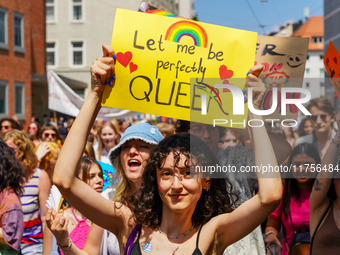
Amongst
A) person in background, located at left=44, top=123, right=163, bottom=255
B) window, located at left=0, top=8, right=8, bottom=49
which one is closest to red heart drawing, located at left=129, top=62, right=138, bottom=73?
person in background, located at left=44, top=123, right=163, bottom=255

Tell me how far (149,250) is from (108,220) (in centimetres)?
26

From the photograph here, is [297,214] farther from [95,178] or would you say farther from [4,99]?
[4,99]

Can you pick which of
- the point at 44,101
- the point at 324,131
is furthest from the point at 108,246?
the point at 44,101

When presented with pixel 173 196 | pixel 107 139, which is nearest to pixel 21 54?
pixel 107 139

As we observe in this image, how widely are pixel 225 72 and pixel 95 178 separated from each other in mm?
Result: 1725

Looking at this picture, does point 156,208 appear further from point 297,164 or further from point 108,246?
point 297,164

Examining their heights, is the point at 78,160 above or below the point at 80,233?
above

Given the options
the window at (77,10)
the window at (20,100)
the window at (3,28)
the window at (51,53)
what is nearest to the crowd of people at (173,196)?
the window at (3,28)

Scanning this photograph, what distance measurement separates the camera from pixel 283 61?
10.4ft

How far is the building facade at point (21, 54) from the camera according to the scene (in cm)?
1958

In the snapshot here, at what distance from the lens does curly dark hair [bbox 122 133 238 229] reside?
2.17 m

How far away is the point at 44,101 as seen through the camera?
79.0ft

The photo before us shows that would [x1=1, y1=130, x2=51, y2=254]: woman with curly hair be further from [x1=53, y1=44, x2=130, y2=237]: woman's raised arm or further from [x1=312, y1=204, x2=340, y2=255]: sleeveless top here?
[x1=312, y1=204, x2=340, y2=255]: sleeveless top

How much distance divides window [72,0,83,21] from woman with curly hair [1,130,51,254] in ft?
92.2
